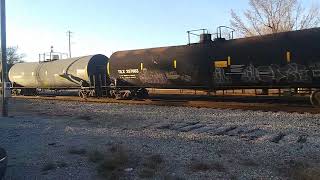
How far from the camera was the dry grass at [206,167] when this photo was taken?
726cm

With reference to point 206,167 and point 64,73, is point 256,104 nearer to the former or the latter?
point 206,167

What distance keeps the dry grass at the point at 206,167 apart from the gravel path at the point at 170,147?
2cm

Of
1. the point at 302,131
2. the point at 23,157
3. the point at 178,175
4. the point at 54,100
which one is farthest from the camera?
the point at 54,100

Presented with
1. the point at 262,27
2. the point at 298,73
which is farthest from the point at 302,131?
the point at 262,27

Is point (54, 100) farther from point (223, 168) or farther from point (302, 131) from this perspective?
point (223, 168)

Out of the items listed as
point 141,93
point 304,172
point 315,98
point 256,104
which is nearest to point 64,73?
point 141,93

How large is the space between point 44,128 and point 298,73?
29.7 ft

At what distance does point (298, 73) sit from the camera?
15531mm

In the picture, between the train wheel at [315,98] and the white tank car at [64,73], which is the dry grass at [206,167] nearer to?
the train wheel at [315,98]

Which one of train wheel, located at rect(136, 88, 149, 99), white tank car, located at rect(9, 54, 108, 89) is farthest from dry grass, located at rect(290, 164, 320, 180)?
white tank car, located at rect(9, 54, 108, 89)

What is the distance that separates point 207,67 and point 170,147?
985 cm

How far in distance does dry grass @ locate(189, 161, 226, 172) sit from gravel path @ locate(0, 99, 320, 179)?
0.02 meters

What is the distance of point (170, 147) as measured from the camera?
8969 millimetres

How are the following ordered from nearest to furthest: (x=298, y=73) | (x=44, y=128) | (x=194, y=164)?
(x=194, y=164)
(x=44, y=128)
(x=298, y=73)
